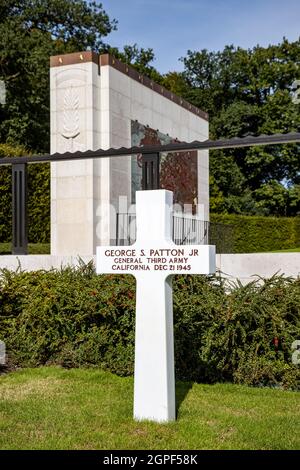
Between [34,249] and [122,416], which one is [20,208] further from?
[34,249]

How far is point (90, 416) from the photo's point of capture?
4672mm

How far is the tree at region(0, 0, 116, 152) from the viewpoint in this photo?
24.5 metres

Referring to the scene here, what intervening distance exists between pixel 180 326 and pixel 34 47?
23.1m

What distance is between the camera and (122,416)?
15.3 feet

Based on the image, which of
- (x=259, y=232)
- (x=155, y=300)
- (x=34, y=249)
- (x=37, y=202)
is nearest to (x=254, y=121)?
(x=259, y=232)

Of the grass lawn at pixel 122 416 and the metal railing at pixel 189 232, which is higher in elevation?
the metal railing at pixel 189 232

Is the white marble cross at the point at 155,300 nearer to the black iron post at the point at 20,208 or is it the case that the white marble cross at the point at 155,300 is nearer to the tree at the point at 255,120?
the black iron post at the point at 20,208

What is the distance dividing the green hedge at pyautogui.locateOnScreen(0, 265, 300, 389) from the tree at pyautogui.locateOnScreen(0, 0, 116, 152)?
1891 centimetres

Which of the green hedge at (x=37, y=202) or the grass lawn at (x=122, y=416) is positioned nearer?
the grass lawn at (x=122, y=416)

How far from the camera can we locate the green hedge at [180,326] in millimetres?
5926

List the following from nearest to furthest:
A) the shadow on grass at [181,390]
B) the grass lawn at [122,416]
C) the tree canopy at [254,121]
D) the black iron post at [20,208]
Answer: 1. the grass lawn at [122,416]
2. the shadow on grass at [181,390]
3. the black iron post at [20,208]
4. the tree canopy at [254,121]

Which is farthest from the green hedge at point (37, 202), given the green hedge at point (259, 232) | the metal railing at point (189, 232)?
the green hedge at point (259, 232)

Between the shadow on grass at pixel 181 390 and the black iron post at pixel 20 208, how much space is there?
3238 millimetres

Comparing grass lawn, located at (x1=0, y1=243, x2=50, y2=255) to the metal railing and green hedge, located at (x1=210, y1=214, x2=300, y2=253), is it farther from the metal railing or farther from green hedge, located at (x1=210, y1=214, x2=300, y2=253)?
green hedge, located at (x1=210, y1=214, x2=300, y2=253)
